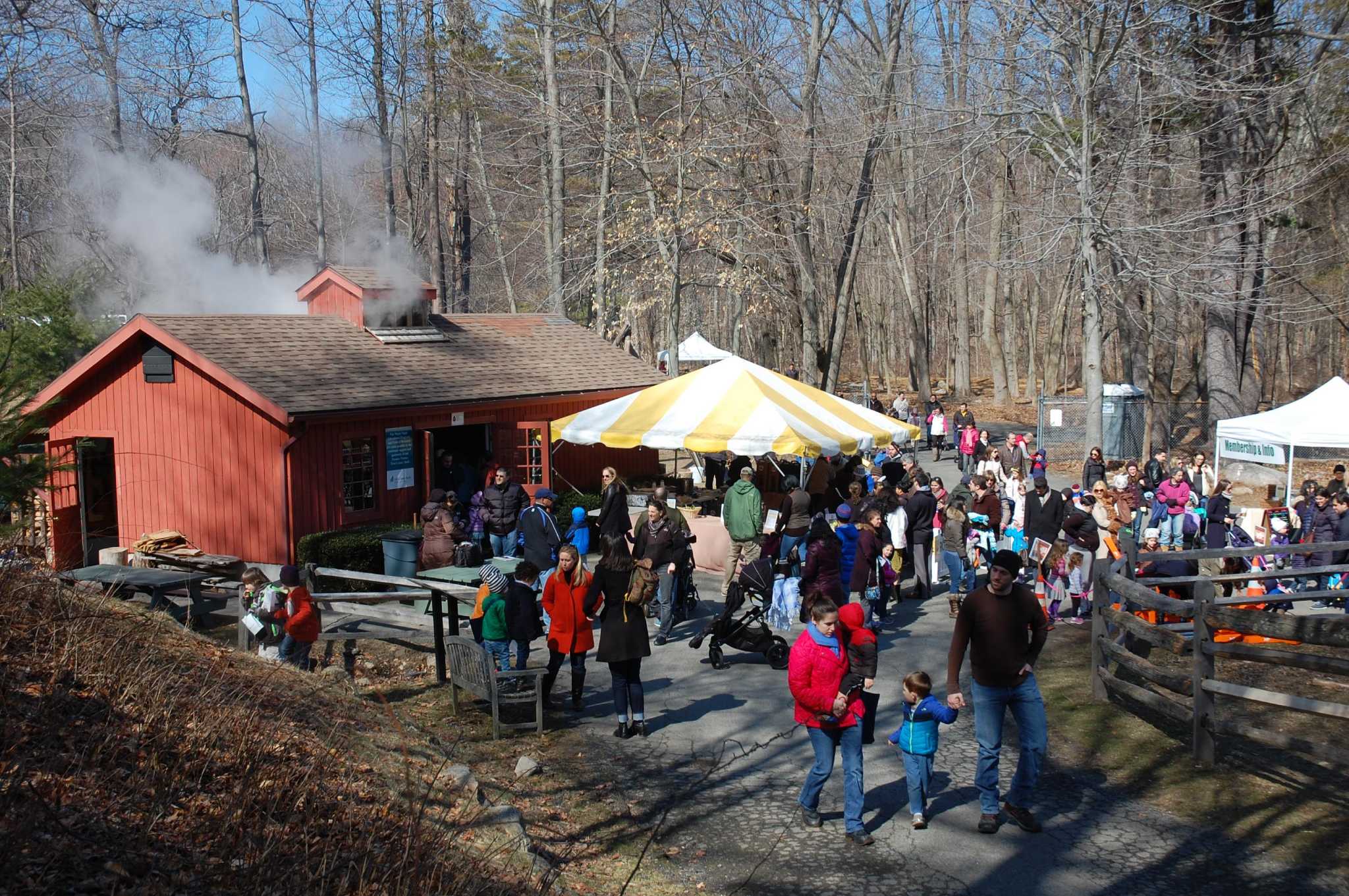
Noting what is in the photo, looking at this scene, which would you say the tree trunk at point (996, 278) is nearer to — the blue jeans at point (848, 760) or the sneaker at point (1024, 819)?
the sneaker at point (1024, 819)

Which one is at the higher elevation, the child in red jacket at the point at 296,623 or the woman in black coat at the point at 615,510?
the woman in black coat at the point at 615,510

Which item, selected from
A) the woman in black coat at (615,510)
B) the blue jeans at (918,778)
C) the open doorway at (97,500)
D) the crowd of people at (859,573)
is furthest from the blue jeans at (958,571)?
the open doorway at (97,500)

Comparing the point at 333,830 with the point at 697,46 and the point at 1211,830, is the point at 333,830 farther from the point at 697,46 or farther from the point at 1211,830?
the point at 697,46

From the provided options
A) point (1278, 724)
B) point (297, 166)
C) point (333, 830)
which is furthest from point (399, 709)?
point (297, 166)

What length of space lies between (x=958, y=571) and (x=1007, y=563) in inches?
265

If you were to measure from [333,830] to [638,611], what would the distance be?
376 cm

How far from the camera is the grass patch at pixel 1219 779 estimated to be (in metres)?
6.59

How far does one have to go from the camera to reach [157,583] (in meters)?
12.1

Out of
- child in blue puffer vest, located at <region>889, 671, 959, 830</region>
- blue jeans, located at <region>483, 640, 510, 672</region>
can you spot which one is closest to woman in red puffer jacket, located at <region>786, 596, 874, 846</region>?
child in blue puffer vest, located at <region>889, 671, 959, 830</region>

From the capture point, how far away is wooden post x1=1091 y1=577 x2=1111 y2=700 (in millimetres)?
9180

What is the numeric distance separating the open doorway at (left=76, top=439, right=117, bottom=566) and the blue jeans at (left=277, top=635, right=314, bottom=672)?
9.09 meters

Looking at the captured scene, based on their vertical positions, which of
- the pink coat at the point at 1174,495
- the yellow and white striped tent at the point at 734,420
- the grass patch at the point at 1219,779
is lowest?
the grass patch at the point at 1219,779

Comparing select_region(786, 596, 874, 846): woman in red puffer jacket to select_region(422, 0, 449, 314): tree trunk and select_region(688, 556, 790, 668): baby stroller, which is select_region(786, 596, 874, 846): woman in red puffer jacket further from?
select_region(422, 0, 449, 314): tree trunk

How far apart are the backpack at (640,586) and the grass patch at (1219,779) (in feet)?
11.1
